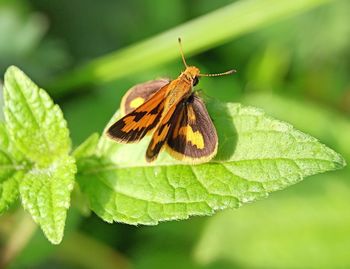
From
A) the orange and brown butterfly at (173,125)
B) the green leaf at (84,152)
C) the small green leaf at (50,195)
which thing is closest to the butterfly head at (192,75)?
the orange and brown butterfly at (173,125)

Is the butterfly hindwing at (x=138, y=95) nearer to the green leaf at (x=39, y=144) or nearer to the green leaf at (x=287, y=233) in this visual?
the green leaf at (x=39, y=144)

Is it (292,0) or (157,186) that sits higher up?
(292,0)

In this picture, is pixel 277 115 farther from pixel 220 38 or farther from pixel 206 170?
pixel 206 170

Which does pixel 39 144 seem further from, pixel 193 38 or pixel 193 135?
pixel 193 38

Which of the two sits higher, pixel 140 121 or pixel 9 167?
pixel 140 121

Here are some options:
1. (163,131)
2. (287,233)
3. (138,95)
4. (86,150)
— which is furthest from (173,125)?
(287,233)

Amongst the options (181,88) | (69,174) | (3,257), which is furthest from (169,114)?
(3,257)

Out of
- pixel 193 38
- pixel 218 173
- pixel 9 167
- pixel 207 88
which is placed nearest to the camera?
pixel 218 173
